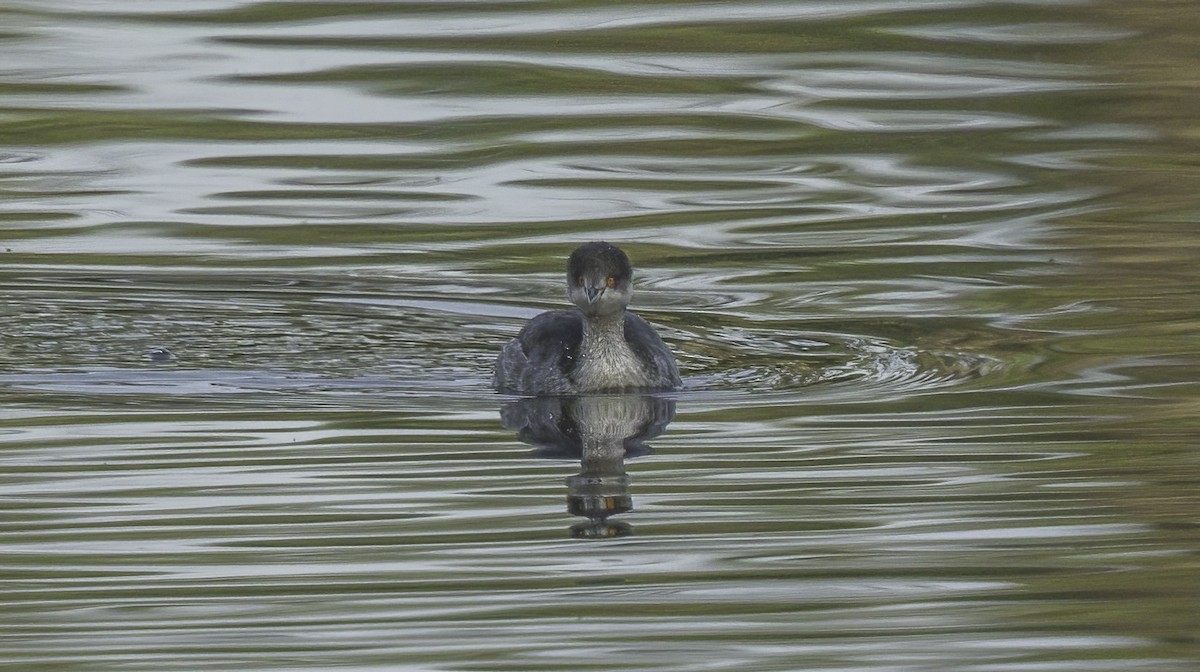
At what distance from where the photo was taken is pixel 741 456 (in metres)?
9.78

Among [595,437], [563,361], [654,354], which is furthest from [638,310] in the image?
[595,437]

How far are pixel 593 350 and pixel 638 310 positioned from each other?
6.86ft

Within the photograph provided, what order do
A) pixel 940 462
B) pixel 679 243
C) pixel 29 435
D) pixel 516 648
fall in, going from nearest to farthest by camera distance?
pixel 516 648 → pixel 940 462 → pixel 29 435 → pixel 679 243

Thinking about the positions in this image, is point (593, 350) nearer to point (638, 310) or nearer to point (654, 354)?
point (654, 354)

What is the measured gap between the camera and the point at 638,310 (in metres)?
13.9

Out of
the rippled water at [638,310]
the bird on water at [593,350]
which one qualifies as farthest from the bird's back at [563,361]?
the rippled water at [638,310]

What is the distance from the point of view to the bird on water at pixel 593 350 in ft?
38.5

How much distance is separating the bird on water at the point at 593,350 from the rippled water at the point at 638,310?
18 cm

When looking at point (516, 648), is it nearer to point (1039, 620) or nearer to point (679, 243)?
point (1039, 620)

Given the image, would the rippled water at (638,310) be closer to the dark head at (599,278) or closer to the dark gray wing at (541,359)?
the dark gray wing at (541,359)

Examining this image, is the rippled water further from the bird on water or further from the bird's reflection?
the bird on water

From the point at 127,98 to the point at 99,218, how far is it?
273 centimetres

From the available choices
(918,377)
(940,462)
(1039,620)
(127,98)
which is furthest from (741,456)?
(127,98)

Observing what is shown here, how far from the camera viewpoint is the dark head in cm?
1181
